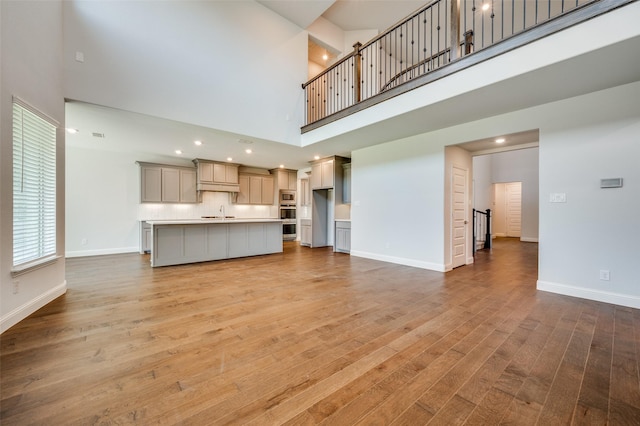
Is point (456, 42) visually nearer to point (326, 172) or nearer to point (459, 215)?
point (459, 215)

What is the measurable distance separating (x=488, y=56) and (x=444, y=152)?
1.84 meters

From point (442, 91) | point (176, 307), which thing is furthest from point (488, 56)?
point (176, 307)

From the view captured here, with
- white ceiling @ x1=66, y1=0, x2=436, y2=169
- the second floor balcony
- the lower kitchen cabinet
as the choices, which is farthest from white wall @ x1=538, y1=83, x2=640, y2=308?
the lower kitchen cabinet

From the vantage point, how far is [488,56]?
9.27 feet

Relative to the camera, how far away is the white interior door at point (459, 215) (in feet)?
15.7

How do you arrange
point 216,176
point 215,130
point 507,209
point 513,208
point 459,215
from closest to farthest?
point 215,130 < point 459,215 < point 216,176 < point 513,208 < point 507,209

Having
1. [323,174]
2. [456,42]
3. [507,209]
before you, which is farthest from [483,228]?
[456,42]

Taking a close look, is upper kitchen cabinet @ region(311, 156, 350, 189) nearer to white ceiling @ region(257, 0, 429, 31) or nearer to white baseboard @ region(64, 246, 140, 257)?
white ceiling @ region(257, 0, 429, 31)

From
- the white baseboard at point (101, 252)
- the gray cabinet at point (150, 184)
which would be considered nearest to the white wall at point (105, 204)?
the white baseboard at point (101, 252)

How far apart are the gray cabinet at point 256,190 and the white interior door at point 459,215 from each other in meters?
5.73

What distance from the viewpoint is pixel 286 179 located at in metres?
8.88

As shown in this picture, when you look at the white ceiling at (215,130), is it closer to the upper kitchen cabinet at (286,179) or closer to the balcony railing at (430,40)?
the balcony railing at (430,40)

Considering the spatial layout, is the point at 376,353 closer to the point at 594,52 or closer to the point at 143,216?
the point at 594,52

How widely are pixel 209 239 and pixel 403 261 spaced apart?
4060mm
